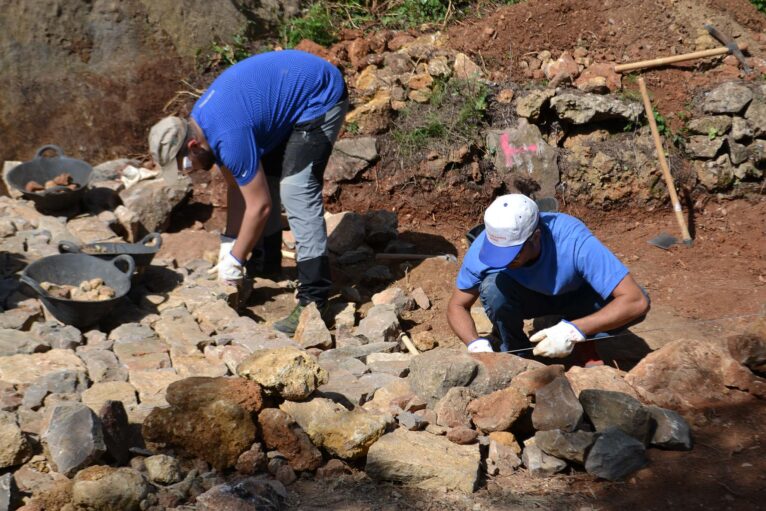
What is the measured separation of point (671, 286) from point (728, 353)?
7.74 feet

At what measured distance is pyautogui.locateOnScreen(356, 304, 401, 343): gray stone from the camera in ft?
16.4

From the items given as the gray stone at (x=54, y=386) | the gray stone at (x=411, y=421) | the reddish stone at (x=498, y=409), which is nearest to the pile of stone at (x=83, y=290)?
the gray stone at (x=54, y=386)

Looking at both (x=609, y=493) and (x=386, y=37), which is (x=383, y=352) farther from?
(x=386, y=37)

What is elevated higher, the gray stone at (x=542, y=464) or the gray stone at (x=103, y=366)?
the gray stone at (x=542, y=464)

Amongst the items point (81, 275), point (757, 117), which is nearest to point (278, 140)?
Result: point (81, 275)

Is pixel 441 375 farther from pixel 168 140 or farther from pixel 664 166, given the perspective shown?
pixel 664 166

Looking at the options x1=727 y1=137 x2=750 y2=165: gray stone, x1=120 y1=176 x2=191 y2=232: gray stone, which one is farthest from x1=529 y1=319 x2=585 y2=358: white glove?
x1=727 y1=137 x2=750 y2=165: gray stone

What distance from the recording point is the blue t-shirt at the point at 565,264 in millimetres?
3939

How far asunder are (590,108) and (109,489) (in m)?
5.76

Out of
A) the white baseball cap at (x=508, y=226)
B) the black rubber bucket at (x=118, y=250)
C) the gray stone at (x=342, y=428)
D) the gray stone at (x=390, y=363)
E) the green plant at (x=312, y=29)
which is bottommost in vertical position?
the gray stone at (x=390, y=363)

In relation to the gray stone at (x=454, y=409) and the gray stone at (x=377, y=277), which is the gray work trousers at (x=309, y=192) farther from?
the gray stone at (x=454, y=409)

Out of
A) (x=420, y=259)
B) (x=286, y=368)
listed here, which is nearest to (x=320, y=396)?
(x=286, y=368)

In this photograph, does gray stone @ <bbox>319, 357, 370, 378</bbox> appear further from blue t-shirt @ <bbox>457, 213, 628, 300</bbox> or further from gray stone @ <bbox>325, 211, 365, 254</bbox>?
gray stone @ <bbox>325, 211, 365, 254</bbox>

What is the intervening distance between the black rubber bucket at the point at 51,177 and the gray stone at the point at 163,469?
12.4 ft
